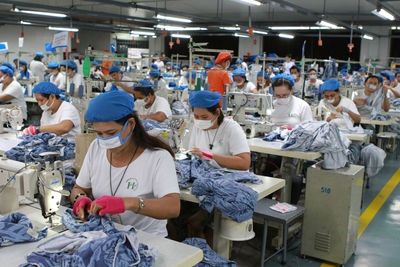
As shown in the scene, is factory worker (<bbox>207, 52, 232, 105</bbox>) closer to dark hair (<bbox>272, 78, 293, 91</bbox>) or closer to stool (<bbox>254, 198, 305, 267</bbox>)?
dark hair (<bbox>272, 78, 293, 91</bbox>)

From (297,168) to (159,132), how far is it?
1.55 metres

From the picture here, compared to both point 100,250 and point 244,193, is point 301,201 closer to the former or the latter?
point 244,193

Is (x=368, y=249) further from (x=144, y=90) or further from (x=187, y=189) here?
(x=144, y=90)

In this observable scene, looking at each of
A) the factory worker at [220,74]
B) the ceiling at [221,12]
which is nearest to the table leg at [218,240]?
the factory worker at [220,74]

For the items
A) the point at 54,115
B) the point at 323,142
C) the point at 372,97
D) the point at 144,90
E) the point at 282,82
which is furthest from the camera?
the point at 372,97

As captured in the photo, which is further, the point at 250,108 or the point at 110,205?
the point at 250,108

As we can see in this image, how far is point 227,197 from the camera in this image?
7.42 ft

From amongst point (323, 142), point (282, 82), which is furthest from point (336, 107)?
point (323, 142)

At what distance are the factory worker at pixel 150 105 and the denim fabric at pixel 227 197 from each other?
270 cm

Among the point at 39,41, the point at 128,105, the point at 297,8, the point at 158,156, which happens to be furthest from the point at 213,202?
the point at 39,41

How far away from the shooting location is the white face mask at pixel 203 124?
3.03 m

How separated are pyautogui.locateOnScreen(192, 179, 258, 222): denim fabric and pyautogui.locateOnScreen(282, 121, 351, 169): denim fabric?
4.00 ft

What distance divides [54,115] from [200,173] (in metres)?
1.84

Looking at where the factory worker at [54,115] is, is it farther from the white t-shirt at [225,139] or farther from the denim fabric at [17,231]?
the denim fabric at [17,231]
